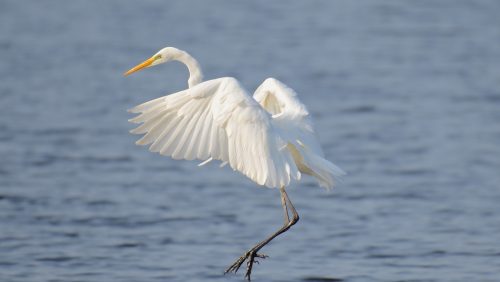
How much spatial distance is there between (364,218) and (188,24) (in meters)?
10.6

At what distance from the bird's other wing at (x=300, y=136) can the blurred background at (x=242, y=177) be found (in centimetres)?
182

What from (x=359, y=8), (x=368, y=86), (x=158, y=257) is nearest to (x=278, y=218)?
(x=158, y=257)

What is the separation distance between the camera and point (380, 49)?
21.8 m

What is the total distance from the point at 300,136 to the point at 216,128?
1023mm

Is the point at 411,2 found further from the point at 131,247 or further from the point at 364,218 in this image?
the point at 131,247

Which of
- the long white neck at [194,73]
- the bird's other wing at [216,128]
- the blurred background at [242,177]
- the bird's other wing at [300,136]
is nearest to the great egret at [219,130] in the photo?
the bird's other wing at [216,128]

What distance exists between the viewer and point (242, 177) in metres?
15.1

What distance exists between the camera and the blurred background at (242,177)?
12.4m

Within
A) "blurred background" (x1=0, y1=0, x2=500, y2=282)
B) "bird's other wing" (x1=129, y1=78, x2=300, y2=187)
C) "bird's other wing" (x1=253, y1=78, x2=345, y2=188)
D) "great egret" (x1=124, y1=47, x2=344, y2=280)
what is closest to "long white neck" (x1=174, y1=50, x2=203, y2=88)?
"great egret" (x1=124, y1=47, x2=344, y2=280)

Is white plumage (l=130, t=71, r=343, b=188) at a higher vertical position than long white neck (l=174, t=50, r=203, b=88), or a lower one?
lower

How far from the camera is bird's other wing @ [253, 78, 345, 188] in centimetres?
993

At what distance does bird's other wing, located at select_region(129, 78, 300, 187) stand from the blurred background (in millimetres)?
2435

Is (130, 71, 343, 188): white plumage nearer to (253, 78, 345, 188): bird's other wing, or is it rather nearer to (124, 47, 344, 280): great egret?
(124, 47, 344, 280): great egret

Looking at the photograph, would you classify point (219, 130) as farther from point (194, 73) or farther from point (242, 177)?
point (242, 177)
